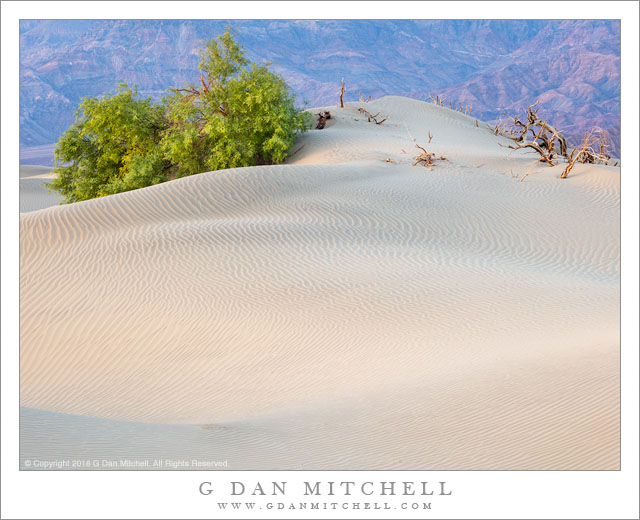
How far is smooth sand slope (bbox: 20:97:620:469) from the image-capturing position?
6555 mm

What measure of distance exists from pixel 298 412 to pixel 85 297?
17.9 feet

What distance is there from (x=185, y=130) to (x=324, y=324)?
17.6 meters

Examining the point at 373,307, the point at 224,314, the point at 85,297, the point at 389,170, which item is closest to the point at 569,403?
the point at 373,307

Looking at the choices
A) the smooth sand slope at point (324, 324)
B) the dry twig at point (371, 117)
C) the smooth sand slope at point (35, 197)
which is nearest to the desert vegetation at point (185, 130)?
the smooth sand slope at point (35, 197)

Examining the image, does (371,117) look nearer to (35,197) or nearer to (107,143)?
(107,143)

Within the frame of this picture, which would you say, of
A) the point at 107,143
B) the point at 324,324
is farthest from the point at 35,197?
the point at 324,324

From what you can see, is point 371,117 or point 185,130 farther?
point 371,117

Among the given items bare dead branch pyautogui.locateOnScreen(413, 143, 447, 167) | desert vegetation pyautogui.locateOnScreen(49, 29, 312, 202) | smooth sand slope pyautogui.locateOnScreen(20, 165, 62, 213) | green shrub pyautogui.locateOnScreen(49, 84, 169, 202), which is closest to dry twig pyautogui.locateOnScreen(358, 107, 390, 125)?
desert vegetation pyautogui.locateOnScreen(49, 29, 312, 202)

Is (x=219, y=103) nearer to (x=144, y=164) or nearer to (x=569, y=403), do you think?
(x=144, y=164)

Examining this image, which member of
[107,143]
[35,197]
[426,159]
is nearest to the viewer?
[426,159]

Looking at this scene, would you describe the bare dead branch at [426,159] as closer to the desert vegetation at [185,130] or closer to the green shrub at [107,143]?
the desert vegetation at [185,130]

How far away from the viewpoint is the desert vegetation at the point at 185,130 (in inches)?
1011

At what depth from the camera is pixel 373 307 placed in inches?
430

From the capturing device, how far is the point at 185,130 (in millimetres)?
26172
